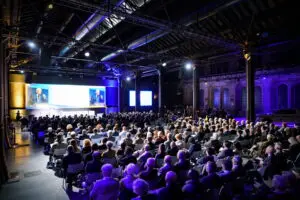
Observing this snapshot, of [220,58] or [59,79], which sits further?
[59,79]

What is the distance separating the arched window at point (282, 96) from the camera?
2173cm

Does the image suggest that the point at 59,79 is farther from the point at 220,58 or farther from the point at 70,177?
the point at 70,177

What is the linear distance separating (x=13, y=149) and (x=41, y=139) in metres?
1.69

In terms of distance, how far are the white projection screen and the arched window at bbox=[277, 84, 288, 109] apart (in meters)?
20.6

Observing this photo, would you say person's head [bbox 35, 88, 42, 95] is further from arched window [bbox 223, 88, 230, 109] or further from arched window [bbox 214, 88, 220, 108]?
arched window [bbox 223, 88, 230, 109]

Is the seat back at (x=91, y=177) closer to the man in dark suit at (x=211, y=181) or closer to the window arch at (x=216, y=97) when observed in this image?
the man in dark suit at (x=211, y=181)

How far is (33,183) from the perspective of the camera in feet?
18.5

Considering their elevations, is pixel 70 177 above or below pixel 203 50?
below

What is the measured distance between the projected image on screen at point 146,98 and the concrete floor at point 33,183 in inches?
789

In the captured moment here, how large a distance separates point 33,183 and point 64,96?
16850mm

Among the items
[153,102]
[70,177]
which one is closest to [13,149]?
[70,177]

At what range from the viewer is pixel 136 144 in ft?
25.0

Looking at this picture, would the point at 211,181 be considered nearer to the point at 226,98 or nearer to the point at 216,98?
the point at 226,98

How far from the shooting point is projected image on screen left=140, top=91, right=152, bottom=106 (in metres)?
28.2
